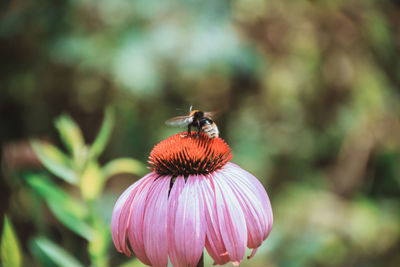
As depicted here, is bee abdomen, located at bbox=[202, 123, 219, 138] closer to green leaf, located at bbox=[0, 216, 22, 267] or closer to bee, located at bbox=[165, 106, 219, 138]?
bee, located at bbox=[165, 106, 219, 138]

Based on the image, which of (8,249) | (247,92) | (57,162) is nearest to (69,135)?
(57,162)

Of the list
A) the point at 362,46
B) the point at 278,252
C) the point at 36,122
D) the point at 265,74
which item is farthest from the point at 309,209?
the point at 36,122

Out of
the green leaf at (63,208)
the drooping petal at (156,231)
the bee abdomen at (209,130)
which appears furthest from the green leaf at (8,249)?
the bee abdomen at (209,130)

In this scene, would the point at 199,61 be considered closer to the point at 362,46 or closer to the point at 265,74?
the point at 265,74

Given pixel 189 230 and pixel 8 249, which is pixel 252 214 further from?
pixel 8 249

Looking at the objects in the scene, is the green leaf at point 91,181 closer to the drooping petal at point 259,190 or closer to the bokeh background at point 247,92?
the drooping petal at point 259,190

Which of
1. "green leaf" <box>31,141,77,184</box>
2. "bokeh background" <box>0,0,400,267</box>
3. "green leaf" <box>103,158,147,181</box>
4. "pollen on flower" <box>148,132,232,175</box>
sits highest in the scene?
"bokeh background" <box>0,0,400,267</box>

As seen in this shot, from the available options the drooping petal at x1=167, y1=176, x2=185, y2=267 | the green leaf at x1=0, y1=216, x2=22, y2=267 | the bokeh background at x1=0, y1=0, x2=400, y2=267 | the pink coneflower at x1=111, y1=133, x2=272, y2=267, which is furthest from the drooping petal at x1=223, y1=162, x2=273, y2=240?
the bokeh background at x1=0, y1=0, x2=400, y2=267
